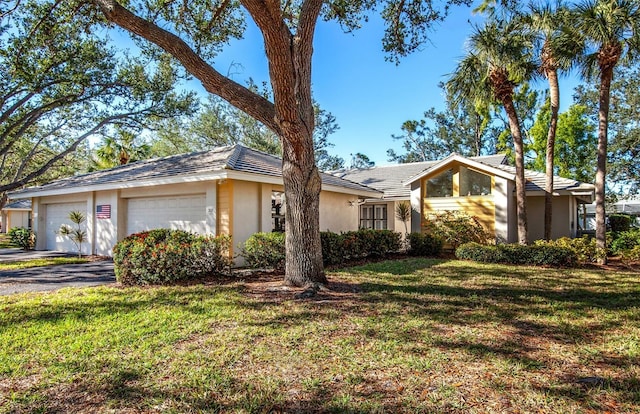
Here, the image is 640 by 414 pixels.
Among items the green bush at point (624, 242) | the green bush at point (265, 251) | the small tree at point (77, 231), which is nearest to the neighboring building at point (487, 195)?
the green bush at point (624, 242)

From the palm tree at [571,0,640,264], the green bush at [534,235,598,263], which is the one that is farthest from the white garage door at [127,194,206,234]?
the palm tree at [571,0,640,264]

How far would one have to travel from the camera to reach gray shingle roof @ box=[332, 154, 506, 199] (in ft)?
60.1

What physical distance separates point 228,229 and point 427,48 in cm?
779

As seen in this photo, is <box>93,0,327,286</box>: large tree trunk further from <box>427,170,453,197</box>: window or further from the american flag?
<box>427,170,453,197</box>: window

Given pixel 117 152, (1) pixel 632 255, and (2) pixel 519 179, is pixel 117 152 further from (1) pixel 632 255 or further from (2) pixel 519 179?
(1) pixel 632 255

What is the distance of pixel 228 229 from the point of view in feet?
33.3

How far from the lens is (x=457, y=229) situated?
15023mm

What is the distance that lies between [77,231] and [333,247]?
1079 centimetres

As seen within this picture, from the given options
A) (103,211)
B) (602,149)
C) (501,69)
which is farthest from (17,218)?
(602,149)

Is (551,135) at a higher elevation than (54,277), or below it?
higher

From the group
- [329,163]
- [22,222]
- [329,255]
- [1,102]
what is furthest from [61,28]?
[22,222]

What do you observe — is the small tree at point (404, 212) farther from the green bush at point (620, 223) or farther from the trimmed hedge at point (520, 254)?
the green bush at point (620, 223)

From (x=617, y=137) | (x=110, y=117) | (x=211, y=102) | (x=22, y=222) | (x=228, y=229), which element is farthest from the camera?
(x=22, y=222)

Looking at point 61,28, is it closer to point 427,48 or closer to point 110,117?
point 110,117
